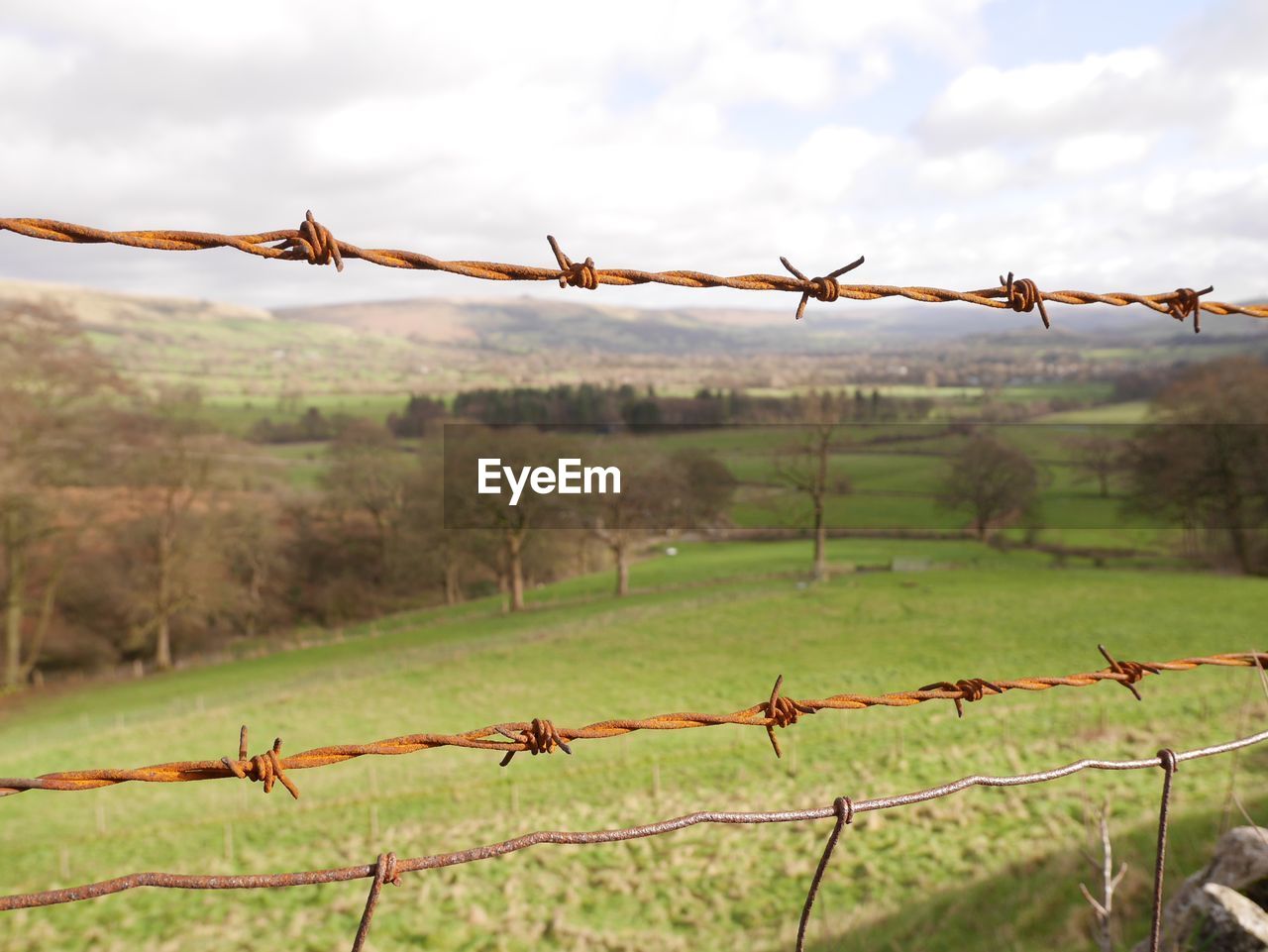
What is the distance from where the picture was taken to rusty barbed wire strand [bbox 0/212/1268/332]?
1888 millimetres

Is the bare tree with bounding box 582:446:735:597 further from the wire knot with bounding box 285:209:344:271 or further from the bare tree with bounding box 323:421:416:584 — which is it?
the wire knot with bounding box 285:209:344:271

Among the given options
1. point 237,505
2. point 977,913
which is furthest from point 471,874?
point 237,505

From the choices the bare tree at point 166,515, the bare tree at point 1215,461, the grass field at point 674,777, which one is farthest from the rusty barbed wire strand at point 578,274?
the bare tree at point 1215,461

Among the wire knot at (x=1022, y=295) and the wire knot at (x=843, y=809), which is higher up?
the wire knot at (x=1022, y=295)

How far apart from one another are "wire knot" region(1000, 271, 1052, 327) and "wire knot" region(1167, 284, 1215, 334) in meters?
0.52

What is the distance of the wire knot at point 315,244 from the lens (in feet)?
6.49

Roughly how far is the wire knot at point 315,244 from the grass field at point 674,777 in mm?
4581

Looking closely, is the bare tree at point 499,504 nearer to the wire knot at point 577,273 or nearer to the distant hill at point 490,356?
the distant hill at point 490,356

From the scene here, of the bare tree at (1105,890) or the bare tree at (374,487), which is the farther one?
the bare tree at (374,487)

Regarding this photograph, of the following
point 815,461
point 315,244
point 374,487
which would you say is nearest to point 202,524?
point 374,487

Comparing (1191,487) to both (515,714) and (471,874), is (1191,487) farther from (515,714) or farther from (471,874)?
(471,874)

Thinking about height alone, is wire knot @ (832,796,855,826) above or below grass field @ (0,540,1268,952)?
above

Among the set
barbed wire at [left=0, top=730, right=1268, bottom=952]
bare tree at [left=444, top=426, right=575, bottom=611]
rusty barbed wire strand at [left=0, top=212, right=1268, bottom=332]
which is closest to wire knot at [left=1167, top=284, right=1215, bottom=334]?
rusty barbed wire strand at [left=0, top=212, right=1268, bottom=332]

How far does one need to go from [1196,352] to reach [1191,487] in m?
81.7
